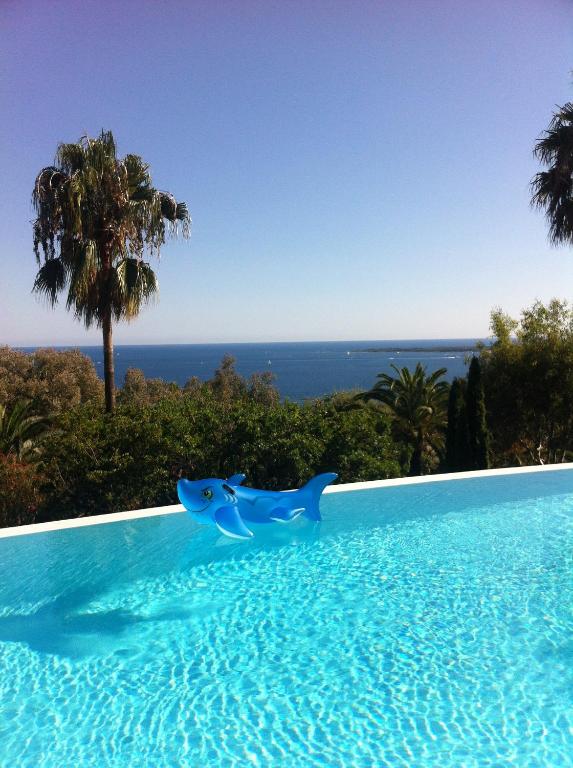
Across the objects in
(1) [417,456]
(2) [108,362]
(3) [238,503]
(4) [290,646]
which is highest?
(2) [108,362]

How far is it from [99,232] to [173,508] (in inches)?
249

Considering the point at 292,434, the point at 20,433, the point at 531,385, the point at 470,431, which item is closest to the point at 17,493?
the point at 20,433

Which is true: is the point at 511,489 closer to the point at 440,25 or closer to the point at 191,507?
the point at 191,507

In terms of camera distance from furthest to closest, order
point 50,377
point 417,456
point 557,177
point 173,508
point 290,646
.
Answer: point 50,377 < point 417,456 < point 557,177 < point 173,508 < point 290,646

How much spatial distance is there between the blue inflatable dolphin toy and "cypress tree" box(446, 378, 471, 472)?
7.01m

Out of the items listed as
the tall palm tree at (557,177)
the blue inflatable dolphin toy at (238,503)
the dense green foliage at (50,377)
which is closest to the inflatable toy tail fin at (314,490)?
the blue inflatable dolphin toy at (238,503)

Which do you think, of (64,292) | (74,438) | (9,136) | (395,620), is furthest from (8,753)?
(9,136)

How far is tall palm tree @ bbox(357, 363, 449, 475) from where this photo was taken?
17891mm

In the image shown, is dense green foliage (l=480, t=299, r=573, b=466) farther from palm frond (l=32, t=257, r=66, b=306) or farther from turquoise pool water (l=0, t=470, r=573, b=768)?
palm frond (l=32, t=257, r=66, b=306)

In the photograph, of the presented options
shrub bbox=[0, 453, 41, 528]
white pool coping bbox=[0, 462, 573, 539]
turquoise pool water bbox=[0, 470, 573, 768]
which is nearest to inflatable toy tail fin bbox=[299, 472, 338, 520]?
turquoise pool water bbox=[0, 470, 573, 768]

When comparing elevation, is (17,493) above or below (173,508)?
above

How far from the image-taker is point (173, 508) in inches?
404

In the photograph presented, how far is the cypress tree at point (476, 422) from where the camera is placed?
15.0 meters

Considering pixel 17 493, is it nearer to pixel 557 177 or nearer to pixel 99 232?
pixel 99 232
